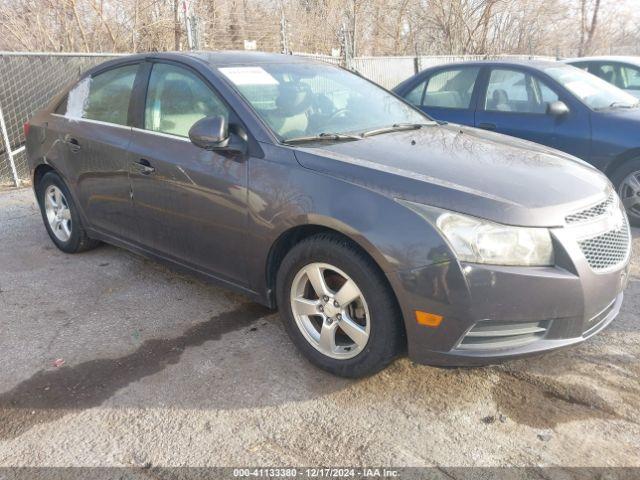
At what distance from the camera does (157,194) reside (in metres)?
3.54

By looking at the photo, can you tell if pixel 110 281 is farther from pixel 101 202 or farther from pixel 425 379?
pixel 425 379

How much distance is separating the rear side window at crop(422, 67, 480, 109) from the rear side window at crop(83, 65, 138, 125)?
3.70m

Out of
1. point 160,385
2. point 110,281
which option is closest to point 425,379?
point 160,385

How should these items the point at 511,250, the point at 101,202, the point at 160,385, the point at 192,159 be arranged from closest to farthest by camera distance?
the point at 511,250
the point at 160,385
the point at 192,159
the point at 101,202

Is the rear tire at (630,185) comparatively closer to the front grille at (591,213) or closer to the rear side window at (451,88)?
the rear side window at (451,88)

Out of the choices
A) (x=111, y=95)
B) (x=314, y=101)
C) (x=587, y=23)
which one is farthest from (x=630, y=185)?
(x=587, y=23)

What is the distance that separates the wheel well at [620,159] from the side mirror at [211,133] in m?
4.03

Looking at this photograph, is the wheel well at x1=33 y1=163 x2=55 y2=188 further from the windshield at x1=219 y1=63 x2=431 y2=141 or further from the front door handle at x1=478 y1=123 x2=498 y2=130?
the front door handle at x1=478 y1=123 x2=498 y2=130

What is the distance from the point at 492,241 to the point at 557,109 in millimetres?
3742

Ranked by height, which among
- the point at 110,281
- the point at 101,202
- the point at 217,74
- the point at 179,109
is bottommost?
the point at 110,281

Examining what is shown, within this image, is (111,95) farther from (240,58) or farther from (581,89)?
(581,89)

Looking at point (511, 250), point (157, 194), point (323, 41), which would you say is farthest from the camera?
point (323, 41)

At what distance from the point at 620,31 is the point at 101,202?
31.4 m

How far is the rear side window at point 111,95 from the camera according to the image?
3924 millimetres
